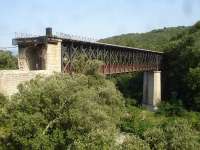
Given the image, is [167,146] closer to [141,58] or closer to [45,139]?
[45,139]

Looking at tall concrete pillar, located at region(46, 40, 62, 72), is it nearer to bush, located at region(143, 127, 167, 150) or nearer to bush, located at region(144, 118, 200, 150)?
bush, located at region(144, 118, 200, 150)

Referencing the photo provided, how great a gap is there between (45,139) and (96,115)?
3.42 meters

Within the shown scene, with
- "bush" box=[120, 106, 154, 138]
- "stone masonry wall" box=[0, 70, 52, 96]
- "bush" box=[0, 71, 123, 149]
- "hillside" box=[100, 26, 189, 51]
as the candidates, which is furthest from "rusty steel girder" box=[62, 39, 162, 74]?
"bush" box=[0, 71, 123, 149]

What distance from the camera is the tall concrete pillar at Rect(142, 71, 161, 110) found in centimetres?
6150

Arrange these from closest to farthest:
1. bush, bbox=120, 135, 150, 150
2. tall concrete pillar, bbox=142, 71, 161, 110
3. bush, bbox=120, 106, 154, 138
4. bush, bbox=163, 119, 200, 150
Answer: bush, bbox=120, 135, 150, 150 → bush, bbox=163, 119, 200, 150 → bush, bbox=120, 106, 154, 138 → tall concrete pillar, bbox=142, 71, 161, 110

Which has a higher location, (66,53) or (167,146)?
(66,53)

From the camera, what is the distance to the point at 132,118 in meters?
45.4

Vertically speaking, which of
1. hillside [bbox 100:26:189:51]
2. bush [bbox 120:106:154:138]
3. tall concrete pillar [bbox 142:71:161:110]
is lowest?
bush [bbox 120:106:154:138]

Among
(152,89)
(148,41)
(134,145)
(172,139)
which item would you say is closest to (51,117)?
(134,145)

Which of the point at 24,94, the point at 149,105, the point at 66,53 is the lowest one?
the point at 149,105

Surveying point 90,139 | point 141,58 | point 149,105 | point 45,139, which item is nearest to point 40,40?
point 45,139

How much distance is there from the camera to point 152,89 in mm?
62281

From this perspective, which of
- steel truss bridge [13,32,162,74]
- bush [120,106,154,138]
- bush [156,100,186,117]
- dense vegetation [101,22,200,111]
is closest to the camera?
steel truss bridge [13,32,162,74]

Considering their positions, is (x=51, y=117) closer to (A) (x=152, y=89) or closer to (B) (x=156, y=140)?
(B) (x=156, y=140)
